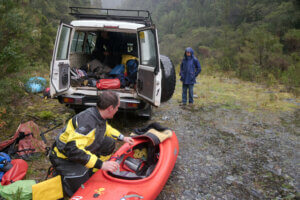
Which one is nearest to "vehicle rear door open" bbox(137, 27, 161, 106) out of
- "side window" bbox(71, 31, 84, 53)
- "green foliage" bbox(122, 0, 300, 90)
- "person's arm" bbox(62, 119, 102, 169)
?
"side window" bbox(71, 31, 84, 53)

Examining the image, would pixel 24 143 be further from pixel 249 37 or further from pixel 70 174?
pixel 249 37

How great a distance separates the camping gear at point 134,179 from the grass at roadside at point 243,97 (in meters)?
3.78

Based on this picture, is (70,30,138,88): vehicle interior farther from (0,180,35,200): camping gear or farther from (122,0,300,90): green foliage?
(122,0,300,90): green foliage

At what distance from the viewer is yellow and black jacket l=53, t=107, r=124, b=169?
2092 mm

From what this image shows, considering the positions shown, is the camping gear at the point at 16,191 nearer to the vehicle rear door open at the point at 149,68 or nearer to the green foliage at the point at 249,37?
the vehicle rear door open at the point at 149,68

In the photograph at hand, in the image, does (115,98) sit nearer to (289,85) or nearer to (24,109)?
(24,109)

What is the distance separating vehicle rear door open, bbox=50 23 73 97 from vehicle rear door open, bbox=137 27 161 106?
4.52 ft

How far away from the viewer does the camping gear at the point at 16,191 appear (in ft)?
7.27

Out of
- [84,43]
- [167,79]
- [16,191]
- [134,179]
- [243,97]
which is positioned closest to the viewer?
[16,191]

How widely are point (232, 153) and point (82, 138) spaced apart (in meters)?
2.73

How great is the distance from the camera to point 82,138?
2143mm

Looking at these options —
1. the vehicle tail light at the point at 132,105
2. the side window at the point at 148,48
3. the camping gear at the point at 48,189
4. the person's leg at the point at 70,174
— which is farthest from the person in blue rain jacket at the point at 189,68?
the camping gear at the point at 48,189

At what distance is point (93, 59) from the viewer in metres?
6.35

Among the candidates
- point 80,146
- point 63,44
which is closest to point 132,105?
point 63,44
